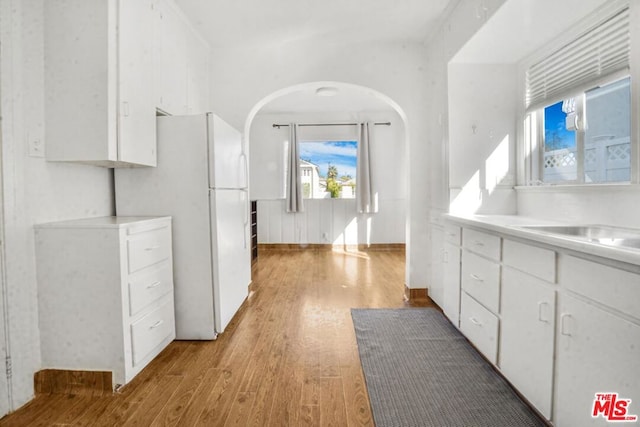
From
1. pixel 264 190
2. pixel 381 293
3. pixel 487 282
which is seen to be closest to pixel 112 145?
pixel 487 282

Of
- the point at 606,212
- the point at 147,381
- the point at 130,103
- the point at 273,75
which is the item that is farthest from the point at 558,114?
the point at 147,381

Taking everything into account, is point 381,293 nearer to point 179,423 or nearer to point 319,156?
point 179,423

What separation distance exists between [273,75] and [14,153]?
2.29 metres

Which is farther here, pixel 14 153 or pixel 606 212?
pixel 606 212

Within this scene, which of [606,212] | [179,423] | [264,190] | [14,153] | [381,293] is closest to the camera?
[179,423]

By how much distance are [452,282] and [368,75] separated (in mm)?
2109

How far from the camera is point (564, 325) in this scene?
4.44 feet

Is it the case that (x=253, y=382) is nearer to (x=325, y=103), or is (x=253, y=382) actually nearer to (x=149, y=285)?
(x=149, y=285)

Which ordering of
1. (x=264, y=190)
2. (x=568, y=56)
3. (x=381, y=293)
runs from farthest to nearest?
1. (x=264, y=190)
2. (x=381, y=293)
3. (x=568, y=56)

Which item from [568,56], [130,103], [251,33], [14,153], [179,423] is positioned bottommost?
[179,423]

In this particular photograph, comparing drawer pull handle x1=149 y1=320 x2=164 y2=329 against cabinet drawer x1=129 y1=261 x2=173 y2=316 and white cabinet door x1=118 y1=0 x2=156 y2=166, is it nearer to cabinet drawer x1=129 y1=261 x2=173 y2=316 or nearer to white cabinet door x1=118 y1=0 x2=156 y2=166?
cabinet drawer x1=129 y1=261 x2=173 y2=316

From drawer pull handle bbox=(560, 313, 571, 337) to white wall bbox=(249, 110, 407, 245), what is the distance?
5014 millimetres

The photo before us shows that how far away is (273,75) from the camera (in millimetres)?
3424

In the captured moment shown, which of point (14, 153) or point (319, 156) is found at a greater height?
point (319, 156)
